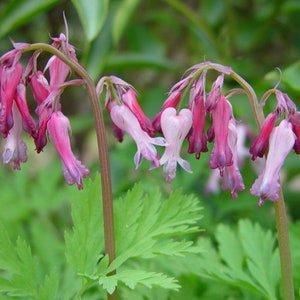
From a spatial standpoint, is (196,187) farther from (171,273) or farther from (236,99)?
(171,273)

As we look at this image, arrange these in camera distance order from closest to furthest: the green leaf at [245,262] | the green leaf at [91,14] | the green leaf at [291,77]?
1. the green leaf at [245,262]
2. the green leaf at [291,77]
3. the green leaf at [91,14]

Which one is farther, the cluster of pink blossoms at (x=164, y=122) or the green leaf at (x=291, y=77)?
the green leaf at (x=291, y=77)

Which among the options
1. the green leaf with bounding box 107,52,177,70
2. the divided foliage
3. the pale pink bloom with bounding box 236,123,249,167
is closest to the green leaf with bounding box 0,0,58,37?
the green leaf with bounding box 107,52,177,70

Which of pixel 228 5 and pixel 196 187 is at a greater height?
pixel 228 5

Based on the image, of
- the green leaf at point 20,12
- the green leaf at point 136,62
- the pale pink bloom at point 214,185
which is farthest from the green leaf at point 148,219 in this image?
the green leaf at point 136,62

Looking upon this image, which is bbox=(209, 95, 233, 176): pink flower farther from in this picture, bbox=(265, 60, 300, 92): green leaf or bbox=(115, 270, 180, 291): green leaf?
bbox=(265, 60, 300, 92): green leaf

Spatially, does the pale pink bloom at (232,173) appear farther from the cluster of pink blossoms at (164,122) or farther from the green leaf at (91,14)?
the green leaf at (91,14)

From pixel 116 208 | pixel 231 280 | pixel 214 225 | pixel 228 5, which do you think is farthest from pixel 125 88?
Result: pixel 228 5
